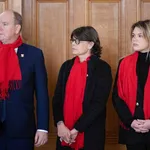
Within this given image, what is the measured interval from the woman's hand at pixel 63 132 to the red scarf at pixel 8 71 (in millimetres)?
389

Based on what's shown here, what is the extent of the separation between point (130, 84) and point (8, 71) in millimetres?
760

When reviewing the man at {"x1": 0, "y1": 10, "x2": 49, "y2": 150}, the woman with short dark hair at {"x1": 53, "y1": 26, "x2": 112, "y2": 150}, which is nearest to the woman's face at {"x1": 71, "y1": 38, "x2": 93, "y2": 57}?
the woman with short dark hair at {"x1": 53, "y1": 26, "x2": 112, "y2": 150}

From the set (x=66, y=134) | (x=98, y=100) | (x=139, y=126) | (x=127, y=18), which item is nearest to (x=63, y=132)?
(x=66, y=134)

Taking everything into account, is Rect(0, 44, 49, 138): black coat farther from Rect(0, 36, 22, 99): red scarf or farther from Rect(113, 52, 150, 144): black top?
Rect(113, 52, 150, 144): black top

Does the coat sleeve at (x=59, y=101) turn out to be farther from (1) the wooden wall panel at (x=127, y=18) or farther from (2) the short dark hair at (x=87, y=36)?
(1) the wooden wall panel at (x=127, y=18)

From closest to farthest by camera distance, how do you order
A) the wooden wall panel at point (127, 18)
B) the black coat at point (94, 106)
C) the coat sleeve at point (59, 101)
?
the black coat at point (94, 106)
the coat sleeve at point (59, 101)
the wooden wall panel at point (127, 18)

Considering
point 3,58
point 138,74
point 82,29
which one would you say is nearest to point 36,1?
point 82,29

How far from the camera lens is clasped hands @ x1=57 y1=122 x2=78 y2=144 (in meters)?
2.19

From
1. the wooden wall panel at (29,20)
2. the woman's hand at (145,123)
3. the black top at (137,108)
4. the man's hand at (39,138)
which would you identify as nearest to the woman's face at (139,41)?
the black top at (137,108)

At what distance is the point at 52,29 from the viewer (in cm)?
289

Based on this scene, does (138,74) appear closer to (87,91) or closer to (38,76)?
(87,91)

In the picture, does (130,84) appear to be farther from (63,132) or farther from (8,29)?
(8,29)

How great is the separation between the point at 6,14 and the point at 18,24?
0.10m

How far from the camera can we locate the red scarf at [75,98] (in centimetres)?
223
